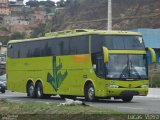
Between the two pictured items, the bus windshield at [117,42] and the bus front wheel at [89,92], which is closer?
the bus windshield at [117,42]

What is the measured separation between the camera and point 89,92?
2580cm

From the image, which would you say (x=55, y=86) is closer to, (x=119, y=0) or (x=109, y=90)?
(x=109, y=90)

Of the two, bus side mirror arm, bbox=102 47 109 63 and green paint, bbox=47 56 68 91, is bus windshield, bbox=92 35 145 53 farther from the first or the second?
green paint, bbox=47 56 68 91

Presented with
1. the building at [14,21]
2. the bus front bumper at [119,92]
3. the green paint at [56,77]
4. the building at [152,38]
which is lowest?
the bus front bumper at [119,92]

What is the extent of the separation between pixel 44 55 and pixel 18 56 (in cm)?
299

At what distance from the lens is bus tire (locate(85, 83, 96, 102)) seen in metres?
25.5

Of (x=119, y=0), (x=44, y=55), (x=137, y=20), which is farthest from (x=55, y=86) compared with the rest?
(x=119, y=0)

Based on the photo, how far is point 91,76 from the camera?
2558 cm

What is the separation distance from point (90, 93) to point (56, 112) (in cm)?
1059

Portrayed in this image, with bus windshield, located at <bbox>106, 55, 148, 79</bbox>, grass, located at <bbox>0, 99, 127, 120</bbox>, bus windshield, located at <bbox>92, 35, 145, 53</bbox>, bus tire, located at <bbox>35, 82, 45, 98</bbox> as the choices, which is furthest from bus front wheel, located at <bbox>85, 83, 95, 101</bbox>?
grass, located at <bbox>0, 99, 127, 120</bbox>

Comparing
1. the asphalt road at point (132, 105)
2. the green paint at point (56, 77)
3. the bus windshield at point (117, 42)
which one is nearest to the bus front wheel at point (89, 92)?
the asphalt road at point (132, 105)

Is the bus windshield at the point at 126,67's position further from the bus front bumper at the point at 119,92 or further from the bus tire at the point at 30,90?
the bus tire at the point at 30,90

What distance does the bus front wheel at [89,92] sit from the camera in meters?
25.5

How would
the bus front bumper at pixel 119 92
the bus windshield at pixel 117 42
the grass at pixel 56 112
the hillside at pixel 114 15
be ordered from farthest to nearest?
the hillside at pixel 114 15
the bus windshield at pixel 117 42
the bus front bumper at pixel 119 92
the grass at pixel 56 112
